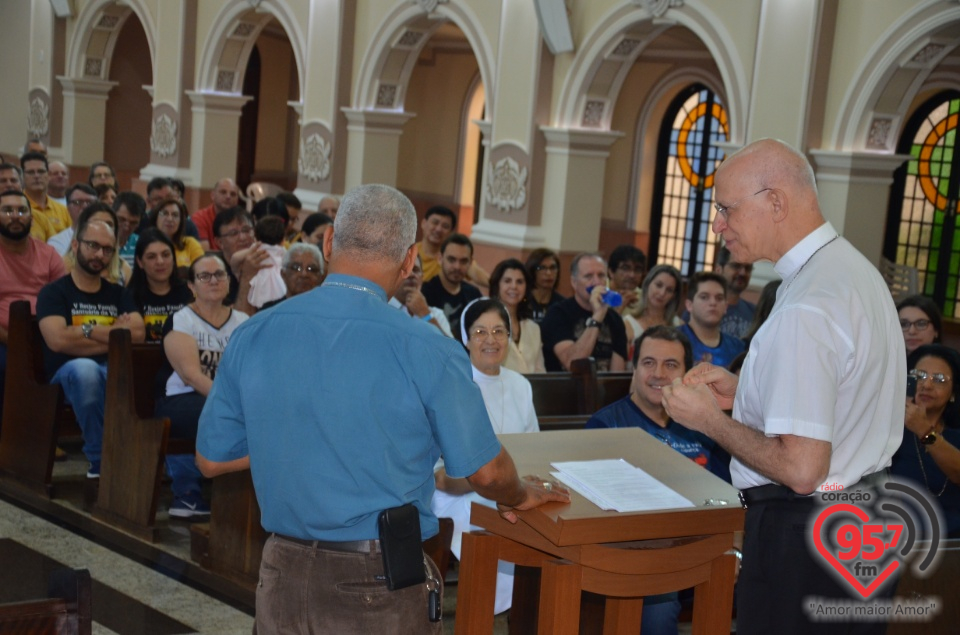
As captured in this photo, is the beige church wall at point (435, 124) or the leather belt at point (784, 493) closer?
the leather belt at point (784, 493)

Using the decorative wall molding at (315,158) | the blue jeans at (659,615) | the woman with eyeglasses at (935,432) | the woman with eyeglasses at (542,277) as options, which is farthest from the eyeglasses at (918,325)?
the decorative wall molding at (315,158)

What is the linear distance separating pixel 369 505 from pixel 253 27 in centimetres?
1277

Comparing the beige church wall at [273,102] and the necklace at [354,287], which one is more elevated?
the beige church wall at [273,102]

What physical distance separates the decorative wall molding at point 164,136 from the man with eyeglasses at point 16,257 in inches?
347

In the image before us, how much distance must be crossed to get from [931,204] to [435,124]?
7.12 metres

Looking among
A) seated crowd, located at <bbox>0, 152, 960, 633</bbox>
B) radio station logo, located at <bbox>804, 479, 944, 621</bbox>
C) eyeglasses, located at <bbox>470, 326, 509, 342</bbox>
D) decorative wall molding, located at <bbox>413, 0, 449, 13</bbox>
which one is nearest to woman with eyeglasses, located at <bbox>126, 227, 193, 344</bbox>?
seated crowd, located at <bbox>0, 152, 960, 633</bbox>

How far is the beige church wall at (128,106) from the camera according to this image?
687 inches

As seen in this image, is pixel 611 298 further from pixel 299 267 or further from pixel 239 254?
pixel 239 254

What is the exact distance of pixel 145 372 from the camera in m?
5.64

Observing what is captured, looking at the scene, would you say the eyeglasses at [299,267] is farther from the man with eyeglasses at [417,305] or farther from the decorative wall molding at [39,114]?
the decorative wall molding at [39,114]

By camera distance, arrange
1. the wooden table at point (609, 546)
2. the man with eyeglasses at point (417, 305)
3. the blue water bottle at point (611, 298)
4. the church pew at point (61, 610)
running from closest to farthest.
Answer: the church pew at point (61, 610) < the wooden table at point (609, 546) < the man with eyeglasses at point (417, 305) < the blue water bottle at point (611, 298)

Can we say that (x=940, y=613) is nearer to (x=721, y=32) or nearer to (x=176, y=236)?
(x=176, y=236)

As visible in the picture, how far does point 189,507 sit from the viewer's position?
18.0 ft

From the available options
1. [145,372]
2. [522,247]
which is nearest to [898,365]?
[145,372]
